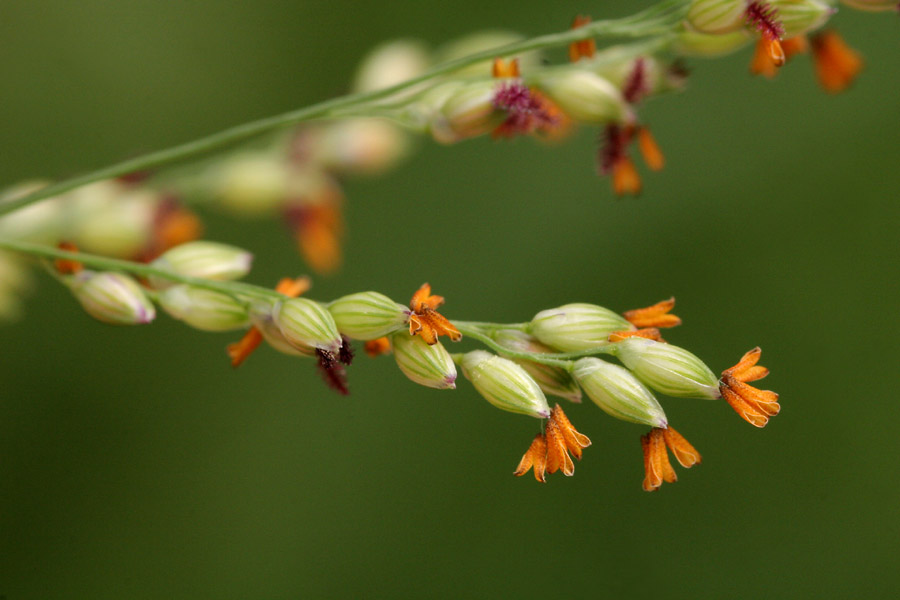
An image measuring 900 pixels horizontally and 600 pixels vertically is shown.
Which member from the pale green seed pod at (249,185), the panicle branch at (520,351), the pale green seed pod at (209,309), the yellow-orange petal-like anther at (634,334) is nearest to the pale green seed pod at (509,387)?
the panicle branch at (520,351)

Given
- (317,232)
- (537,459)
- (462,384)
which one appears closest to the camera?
(537,459)

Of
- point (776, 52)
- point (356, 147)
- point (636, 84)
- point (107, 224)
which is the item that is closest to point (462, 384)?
point (356, 147)

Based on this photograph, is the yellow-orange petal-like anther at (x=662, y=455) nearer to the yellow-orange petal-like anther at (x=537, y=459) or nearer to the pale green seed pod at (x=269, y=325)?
the yellow-orange petal-like anther at (x=537, y=459)

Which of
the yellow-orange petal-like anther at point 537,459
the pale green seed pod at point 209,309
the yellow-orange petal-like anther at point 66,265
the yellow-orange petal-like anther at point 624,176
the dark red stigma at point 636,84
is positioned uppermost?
the dark red stigma at point 636,84

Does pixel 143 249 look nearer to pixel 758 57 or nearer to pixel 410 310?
pixel 410 310

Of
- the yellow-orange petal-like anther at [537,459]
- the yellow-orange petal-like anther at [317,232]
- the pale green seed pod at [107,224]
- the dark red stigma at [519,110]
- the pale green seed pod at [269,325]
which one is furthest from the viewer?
the yellow-orange petal-like anther at [317,232]

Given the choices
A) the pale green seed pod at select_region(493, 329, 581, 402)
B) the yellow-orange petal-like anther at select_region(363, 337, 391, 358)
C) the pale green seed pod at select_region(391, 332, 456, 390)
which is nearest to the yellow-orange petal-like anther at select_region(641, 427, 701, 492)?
the pale green seed pod at select_region(493, 329, 581, 402)

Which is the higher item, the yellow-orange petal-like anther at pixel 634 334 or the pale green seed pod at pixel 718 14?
the pale green seed pod at pixel 718 14

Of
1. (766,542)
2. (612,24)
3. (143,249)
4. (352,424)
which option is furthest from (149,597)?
(612,24)

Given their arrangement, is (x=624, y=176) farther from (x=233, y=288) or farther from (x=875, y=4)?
(x=233, y=288)
